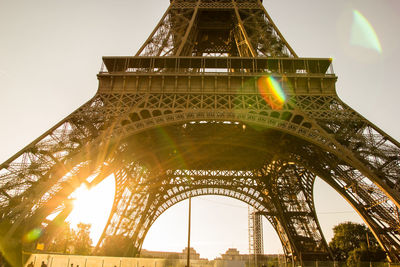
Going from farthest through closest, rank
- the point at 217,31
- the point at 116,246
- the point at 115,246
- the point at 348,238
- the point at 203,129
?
the point at 348,238 → the point at 217,31 → the point at 116,246 → the point at 115,246 → the point at 203,129

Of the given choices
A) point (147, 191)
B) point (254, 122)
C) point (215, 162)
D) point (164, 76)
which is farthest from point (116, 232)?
point (254, 122)

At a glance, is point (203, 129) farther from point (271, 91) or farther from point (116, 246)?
point (116, 246)

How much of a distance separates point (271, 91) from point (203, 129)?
5.51 metres

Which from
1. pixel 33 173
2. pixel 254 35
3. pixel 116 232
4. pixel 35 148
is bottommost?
pixel 116 232

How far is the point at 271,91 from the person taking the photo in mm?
18469

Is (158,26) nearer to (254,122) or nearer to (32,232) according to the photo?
(254,122)

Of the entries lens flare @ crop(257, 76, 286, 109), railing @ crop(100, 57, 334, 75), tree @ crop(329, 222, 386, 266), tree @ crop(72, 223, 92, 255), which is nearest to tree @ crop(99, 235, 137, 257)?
railing @ crop(100, 57, 334, 75)

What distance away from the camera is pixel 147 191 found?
29672 mm

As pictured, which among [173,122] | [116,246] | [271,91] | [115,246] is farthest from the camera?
[116,246]

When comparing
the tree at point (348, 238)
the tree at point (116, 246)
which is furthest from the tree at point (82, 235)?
the tree at point (348, 238)

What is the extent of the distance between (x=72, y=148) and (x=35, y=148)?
1.81 meters

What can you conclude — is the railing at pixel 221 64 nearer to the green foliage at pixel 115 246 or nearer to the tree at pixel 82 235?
the green foliage at pixel 115 246

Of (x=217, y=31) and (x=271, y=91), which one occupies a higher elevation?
(x=217, y=31)

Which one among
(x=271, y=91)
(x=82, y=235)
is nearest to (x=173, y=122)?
(x=271, y=91)
